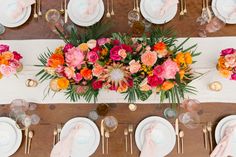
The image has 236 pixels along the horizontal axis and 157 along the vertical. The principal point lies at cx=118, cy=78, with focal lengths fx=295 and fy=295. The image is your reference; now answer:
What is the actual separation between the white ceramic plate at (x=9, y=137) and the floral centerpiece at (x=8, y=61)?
29cm

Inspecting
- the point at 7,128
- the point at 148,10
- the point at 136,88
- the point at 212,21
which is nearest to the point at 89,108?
the point at 136,88

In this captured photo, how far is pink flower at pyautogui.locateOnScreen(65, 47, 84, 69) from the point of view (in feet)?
5.07

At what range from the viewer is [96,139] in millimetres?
1774

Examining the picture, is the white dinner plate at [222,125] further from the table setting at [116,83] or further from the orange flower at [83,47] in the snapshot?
the orange flower at [83,47]

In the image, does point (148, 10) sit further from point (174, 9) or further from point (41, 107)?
point (41, 107)

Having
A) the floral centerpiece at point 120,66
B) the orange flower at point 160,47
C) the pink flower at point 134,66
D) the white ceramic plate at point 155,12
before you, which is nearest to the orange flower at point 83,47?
the floral centerpiece at point 120,66

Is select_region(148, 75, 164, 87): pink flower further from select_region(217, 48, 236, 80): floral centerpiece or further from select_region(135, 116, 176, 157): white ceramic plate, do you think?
select_region(217, 48, 236, 80): floral centerpiece

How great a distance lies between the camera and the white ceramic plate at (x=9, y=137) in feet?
5.77

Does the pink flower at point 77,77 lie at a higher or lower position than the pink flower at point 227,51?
lower

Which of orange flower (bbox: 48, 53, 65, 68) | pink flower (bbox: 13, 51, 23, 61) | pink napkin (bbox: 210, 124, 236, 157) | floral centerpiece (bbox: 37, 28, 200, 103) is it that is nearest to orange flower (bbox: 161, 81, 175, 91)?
floral centerpiece (bbox: 37, 28, 200, 103)

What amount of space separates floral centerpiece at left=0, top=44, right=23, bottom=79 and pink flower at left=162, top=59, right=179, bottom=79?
868 millimetres

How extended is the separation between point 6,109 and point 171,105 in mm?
1027

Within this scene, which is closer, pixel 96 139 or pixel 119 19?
pixel 96 139

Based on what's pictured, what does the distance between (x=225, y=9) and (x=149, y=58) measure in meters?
0.69
